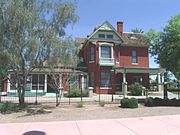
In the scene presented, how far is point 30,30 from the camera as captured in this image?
14672 mm

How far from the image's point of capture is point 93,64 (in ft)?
106

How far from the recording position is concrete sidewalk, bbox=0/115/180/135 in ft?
29.4

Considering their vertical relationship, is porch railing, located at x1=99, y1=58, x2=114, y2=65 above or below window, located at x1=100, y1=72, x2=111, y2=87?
above

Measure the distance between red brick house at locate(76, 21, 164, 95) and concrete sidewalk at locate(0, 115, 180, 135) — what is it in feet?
65.2

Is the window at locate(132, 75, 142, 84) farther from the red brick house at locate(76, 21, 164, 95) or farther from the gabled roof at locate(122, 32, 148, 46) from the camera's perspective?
the gabled roof at locate(122, 32, 148, 46)

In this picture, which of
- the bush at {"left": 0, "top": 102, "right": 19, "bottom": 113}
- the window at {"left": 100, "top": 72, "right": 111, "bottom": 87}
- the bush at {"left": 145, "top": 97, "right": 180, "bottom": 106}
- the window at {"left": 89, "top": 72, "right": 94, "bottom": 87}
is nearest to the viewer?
the bush at {"left": 0, "top": 102, "right": 19, "bottom": 113}

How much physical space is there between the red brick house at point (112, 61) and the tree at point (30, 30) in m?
15.4

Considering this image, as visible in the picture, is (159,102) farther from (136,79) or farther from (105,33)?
(105,33)

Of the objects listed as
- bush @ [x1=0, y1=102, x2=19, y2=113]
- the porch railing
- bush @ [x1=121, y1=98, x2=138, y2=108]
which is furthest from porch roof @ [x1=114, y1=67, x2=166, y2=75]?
bush @ [x1=0, y1=102, x2=19, y2=113]

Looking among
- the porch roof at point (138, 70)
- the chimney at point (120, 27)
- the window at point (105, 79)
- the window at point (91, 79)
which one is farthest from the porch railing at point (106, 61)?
the chimney at point (120, 27)

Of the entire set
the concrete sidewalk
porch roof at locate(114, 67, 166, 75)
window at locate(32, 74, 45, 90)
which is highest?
porch roof at locate(114, 67, 166, 75)

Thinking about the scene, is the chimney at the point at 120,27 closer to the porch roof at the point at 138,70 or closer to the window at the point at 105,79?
the porch roof at the point at 138,70

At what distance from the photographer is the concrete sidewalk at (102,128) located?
8.95 m

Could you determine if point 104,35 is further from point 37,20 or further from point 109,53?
point 37,20
